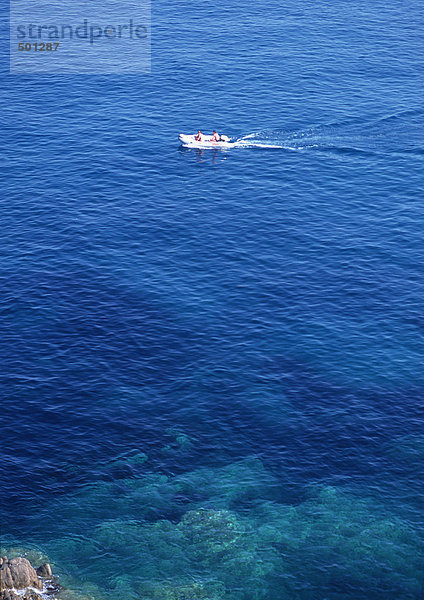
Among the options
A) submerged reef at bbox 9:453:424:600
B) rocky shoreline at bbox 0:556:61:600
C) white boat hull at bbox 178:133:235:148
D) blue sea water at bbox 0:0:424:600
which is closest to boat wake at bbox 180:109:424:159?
white boat hull at bbox 178:133:235:148

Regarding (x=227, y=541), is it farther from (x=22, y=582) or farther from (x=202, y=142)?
(x=202, y=142)

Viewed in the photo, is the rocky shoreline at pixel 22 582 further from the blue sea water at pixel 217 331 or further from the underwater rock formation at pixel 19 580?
the blue sea water at pixel 217 331

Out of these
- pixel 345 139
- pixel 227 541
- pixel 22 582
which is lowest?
pixel 227 541

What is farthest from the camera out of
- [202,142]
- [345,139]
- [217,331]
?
[345,139]

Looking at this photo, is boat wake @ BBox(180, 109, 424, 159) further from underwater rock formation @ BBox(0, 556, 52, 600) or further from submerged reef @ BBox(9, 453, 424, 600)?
underwater rock formation @ BBox(0, 556, 52, 600)

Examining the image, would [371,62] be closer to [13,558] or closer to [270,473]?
[270,473]

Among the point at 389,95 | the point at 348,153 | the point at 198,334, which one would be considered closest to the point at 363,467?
the point at 198,334

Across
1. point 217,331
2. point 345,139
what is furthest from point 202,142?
point 217,331
